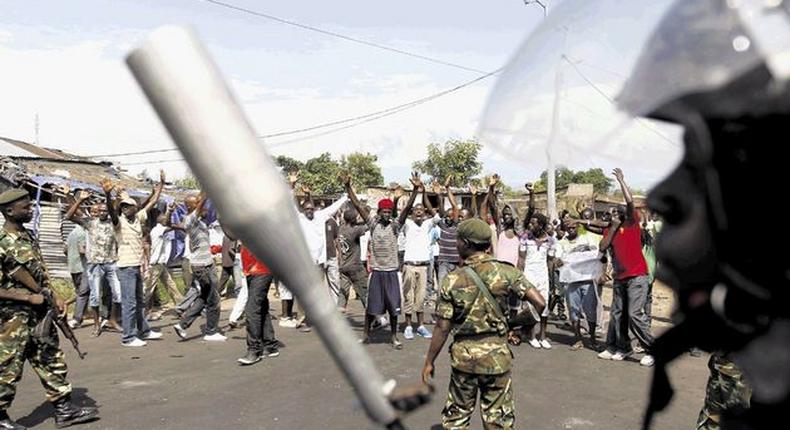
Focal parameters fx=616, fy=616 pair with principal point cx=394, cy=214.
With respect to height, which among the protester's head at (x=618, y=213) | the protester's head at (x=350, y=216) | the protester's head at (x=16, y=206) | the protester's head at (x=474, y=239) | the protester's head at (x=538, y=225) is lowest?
the protester's head at (x=538, y=225)

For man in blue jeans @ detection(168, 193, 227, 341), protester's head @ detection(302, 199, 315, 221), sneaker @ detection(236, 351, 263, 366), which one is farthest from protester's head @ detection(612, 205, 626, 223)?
man in blue jeans @ detection(168, 193, 227, 341)

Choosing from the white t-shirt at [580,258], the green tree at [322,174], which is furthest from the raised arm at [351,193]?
the green tree at [322,174]

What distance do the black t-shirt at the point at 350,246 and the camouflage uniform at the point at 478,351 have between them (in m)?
4.99

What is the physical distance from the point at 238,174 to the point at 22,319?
482 cm

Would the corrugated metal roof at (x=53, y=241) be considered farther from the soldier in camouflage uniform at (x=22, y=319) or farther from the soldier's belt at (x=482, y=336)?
the soldier's belt at (x=482, y=336)

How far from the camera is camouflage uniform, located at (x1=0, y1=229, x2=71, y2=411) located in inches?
190

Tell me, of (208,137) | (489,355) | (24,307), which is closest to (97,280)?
(24,307)

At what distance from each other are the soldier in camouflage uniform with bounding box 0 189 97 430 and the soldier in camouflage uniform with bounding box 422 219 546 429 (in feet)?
10.7

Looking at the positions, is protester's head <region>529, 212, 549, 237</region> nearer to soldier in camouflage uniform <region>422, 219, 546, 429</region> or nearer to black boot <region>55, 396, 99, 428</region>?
soldier in camouflage uniform <region>422, 219, 546, 429</region>

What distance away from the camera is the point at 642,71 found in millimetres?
1111

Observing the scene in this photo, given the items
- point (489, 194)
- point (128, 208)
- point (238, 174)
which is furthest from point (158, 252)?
point (238, 174)

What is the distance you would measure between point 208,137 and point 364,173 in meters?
40.2

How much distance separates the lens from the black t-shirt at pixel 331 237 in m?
Answer: 10.1

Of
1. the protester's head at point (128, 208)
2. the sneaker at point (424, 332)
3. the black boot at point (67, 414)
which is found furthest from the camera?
the sneaker at point (424, 332)
